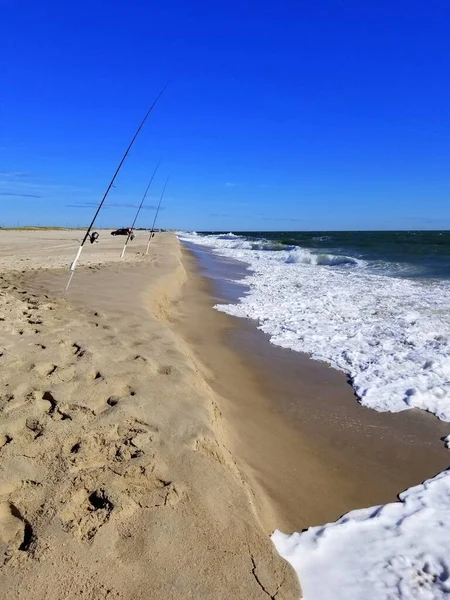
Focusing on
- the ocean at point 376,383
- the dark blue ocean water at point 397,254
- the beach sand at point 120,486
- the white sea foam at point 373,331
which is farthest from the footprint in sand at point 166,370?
the dark blue ocean water at point 397,254

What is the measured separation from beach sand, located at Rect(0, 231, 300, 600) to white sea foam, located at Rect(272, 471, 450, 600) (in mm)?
246

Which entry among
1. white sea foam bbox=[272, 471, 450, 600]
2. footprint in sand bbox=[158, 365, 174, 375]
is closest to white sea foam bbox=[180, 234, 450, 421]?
white sea foam bbox=[272, 471, 450, 600]

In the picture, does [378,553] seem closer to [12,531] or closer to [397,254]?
[12,531]

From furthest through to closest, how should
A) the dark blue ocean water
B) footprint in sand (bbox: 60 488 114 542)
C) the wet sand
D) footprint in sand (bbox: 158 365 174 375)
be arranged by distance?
1. the dark blue ocean water
2. footprint in sand (bbox: 158 365 174 375)
3. the wet sand
4. footprint in sand (bbox: 60 488 114 542)

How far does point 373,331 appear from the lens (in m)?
7.40

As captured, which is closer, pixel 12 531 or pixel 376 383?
pixel 12 531

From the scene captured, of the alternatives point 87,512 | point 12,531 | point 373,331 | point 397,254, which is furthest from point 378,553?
point 397,254

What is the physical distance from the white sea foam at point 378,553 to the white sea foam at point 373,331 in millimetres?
1740

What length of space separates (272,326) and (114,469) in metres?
5.60

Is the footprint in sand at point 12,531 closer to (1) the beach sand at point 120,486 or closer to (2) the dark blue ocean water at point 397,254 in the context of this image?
(1) the beach sand at point 120,486

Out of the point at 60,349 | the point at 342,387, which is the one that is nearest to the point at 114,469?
the point at 60,349

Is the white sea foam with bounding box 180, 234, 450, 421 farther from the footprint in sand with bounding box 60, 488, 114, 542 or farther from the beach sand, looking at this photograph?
the footprint in sand with bounding box 60, 488, 114, 542

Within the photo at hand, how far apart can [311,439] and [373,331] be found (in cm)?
400

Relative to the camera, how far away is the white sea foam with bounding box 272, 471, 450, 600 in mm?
2197
